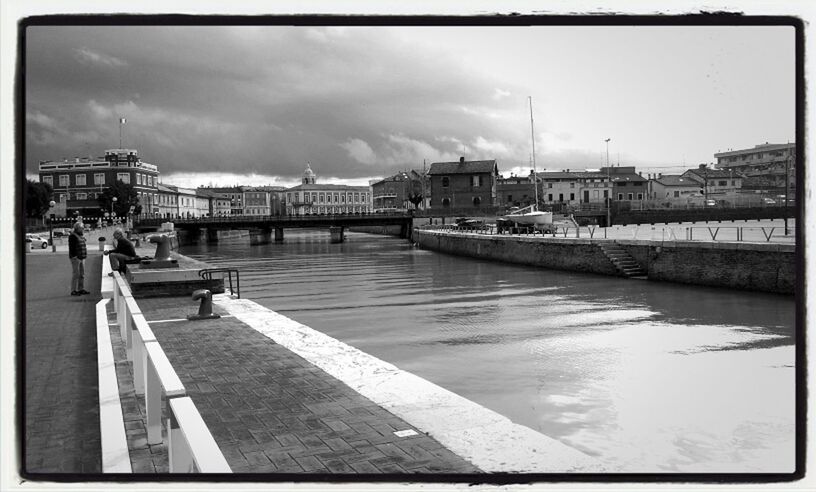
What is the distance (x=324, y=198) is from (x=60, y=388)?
139573mm

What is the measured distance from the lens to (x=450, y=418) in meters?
5.54

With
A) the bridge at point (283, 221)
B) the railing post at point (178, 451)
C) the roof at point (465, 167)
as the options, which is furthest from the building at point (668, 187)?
the railing post at point (178, 451)

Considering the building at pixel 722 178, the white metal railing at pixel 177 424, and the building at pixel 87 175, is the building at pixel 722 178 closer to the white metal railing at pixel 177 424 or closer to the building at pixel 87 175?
the white metal railing at pixel 177 424

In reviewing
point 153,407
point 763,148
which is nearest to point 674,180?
point 763,148

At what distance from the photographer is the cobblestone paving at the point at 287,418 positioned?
460cm

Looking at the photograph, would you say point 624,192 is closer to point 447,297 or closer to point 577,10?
point 447,297

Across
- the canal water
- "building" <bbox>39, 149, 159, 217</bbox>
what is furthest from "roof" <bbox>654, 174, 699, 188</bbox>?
"building" <bbox>39, 149, 159, 217</bbox>

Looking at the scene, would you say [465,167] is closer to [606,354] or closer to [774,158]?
[606,354]

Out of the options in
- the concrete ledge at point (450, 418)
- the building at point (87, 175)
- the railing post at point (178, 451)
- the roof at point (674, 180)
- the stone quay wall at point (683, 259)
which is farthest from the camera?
the roof at point (674, 180)

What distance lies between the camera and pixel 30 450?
4.78 m

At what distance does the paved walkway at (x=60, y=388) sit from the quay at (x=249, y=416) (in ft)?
0.06

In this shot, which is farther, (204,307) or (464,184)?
(464,184)

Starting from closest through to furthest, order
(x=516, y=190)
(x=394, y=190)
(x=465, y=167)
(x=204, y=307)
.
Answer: (x=204, y=307)
(x=465, y=167)
(x=516, y=190)
(x=394, y=190)

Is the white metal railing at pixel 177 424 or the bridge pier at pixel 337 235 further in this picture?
the bridge pier at pixel 337 235
